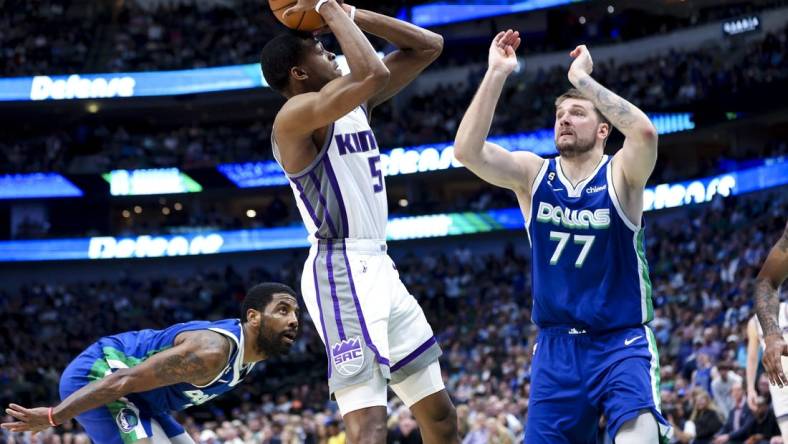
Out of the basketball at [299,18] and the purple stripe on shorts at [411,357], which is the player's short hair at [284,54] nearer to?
the basketball at [299,18]

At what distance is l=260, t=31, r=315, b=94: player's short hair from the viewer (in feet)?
19.1

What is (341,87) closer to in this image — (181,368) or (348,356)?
(348,356)

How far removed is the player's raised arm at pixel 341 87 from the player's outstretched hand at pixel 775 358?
250 cm

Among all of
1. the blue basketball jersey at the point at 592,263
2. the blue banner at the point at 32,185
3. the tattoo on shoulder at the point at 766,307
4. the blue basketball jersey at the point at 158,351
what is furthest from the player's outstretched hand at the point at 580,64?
the blue banner at the point at 32,185

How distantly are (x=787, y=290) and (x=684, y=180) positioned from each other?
11817 millimetres

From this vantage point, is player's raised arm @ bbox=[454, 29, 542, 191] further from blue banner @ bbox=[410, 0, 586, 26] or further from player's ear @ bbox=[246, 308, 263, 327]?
blue banner @ bbox=[410, 0, 586, 26]

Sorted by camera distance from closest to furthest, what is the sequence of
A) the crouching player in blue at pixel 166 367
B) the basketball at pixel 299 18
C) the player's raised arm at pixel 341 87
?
the player's raised arm at pixel 341 87 < the basketball at pixel 299 18 < the crouching player in blue at pixel 166 367

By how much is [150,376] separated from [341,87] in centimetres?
203

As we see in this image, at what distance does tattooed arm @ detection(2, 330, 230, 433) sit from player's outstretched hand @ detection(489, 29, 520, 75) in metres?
2.24

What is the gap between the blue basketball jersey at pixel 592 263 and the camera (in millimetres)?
5648

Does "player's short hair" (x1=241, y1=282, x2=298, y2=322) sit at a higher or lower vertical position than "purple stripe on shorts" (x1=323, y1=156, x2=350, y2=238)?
lower

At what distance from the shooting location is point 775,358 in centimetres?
579

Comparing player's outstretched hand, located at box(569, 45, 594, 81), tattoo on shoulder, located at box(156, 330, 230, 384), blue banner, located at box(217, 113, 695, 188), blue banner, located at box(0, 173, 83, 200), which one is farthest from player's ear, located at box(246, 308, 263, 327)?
blue banner, located at box(0, 173, 83, 200)

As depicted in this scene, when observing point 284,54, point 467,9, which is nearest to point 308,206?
point 284,54
